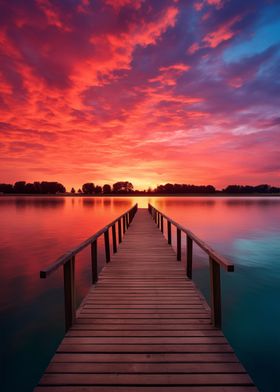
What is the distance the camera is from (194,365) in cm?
273

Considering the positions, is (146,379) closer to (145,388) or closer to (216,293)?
(145,388)

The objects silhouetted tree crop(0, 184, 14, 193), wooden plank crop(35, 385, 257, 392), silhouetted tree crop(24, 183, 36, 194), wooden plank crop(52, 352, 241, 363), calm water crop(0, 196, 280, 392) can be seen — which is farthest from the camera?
silhouetted tree crop(0, 184, 14, 193)

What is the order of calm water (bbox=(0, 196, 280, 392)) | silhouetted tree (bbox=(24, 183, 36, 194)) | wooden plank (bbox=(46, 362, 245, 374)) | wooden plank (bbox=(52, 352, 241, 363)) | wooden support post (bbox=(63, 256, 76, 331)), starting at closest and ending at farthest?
1. wooden plank (bbox=(46, 362, 245, 374))
2. wooden plank (bbox=(52, 352, 241, 363))
3. wooden support post (bbox=(63, 256, 76, 331))
4. calm water (bbox=(0, 196, 280, 392))
5. silhouetted tree (bbox=(24, 183, 36, 194))

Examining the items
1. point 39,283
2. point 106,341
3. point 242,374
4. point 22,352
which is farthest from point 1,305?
point 242,374

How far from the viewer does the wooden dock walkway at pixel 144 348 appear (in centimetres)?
249

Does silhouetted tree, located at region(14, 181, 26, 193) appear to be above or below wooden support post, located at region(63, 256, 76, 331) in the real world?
above

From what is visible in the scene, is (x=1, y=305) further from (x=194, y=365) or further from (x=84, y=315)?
(x=194, y=365)

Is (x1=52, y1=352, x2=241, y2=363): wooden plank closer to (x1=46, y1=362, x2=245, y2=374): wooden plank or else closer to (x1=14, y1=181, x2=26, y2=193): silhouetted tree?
(x1=46, y1=362, x2=245, y2=374): wooden plank

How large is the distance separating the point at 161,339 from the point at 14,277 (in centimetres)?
829

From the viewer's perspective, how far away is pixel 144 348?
304 cm

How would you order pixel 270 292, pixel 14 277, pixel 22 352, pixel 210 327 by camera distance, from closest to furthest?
pixel 210 327 → pixel 22 352 → pixel 270 292 → pixel 14 277

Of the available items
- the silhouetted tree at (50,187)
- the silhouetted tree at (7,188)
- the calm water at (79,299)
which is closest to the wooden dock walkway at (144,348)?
the calm water at (79,299)

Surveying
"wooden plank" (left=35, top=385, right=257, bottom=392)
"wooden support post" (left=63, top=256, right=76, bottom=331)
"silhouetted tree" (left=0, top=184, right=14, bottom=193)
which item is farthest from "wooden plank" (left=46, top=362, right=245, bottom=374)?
"silhouetted tree" (left=0, top=184, right=14, bottom=193)

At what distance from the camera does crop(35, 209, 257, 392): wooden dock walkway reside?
2492 mm
